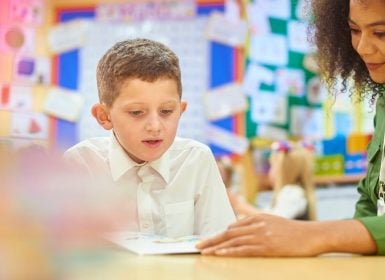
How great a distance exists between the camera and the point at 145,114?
775 millimetres

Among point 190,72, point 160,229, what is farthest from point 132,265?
point 190,72

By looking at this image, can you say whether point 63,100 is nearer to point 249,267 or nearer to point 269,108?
point 269,108

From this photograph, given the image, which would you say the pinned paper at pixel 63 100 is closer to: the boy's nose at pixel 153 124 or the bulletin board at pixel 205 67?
the bulletin board at pixel 205 67

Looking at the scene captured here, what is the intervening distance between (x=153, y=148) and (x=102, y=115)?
7cm

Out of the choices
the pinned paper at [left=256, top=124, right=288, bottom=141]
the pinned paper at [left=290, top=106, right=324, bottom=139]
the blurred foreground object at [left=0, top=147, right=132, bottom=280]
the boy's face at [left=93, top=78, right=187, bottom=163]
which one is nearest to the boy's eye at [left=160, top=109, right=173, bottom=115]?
the boy's face at [left=93, top=78, right=187, bottom=163]

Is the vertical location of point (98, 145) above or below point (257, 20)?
below

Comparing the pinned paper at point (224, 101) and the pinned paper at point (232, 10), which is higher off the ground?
the pinned paper at point (232, 10)

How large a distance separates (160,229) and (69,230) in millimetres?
585

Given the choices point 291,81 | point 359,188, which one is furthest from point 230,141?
point 359,188

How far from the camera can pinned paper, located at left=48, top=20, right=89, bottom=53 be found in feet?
9.26

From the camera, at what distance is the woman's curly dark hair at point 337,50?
1.04 metres

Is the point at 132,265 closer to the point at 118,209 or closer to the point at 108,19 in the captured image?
the point at 118,209

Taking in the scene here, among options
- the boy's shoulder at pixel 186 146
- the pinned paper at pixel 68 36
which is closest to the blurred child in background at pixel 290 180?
the pinned paper at pixel 68 36

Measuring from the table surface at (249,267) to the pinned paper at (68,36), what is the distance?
229 centimetres
